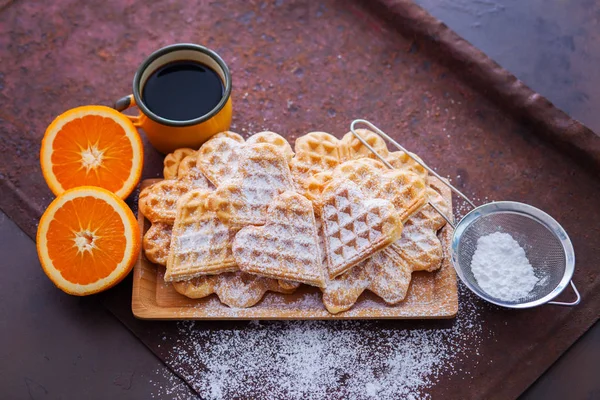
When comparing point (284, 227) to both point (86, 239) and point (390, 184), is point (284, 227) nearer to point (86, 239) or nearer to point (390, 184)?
point (390, 184)

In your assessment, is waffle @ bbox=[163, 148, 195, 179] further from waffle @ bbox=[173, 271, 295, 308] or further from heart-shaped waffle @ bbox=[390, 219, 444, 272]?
heart-shaped waffle @ bbox=[390, 219, 444, 272]

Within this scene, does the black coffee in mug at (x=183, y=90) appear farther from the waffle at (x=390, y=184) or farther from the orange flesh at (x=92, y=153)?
the waffle at (x=390, y=184)

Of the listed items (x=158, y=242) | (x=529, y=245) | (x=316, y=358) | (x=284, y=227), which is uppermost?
(x=529, y=245)

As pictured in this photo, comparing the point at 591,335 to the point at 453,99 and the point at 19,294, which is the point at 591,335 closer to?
the point at 453,99

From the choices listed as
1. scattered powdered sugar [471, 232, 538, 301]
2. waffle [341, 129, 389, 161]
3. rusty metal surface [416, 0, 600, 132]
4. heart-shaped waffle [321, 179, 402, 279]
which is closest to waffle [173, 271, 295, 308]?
heart-shaped waffle [321, 179, 402, 279]

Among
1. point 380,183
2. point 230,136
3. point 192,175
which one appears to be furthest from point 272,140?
point 380,183

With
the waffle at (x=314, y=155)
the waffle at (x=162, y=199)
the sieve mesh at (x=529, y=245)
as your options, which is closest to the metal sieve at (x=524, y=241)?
the sieve mesh at (x=529, y=245)
